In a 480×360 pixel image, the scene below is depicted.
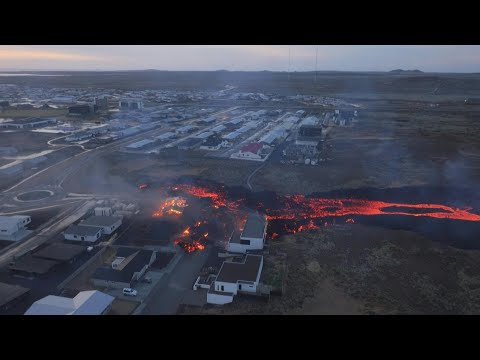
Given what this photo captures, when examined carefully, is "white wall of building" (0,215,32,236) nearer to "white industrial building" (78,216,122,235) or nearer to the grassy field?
"white industrial building" (78,216,122,235)

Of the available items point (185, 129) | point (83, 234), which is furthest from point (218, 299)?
point (185, 129)

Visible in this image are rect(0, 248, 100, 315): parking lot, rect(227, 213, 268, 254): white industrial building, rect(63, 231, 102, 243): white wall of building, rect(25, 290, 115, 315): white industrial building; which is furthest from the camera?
rect(63, 231, 102, 243): white wall of building

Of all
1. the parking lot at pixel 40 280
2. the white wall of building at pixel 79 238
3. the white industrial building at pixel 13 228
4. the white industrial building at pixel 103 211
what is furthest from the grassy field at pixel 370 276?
the white industrial building at pixel 13 228

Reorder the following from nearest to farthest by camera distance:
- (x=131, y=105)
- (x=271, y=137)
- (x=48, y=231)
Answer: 1. (x=48, y=231)
2. (x=271, y=137)
3. (x=131, y=105)

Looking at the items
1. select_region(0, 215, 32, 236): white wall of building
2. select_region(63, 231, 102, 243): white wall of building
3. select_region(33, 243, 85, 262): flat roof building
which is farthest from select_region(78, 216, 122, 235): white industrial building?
select_region(0, 215, 32, 236): white wall of building

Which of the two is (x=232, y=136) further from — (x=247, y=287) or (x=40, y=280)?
(x=40, y=280)

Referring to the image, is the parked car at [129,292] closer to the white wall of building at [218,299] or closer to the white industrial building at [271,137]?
the white wall of building at [218,299]
